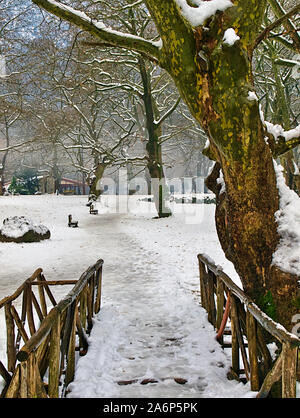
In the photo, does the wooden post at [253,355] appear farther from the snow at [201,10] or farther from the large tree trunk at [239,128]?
the snow at [201,10]

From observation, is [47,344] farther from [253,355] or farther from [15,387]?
[253,355]

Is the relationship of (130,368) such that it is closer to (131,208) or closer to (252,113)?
(252,113)

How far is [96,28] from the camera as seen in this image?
5.30 meters

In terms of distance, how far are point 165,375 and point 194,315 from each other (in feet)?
6.98

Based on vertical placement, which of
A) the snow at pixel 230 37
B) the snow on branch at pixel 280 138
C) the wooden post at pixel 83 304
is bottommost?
the wooden post at pixel 83 304

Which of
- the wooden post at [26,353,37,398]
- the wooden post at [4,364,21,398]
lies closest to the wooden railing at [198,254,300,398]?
the wooden post at [26,353,37,398]

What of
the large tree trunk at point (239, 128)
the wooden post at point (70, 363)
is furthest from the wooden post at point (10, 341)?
the large tree trunk at point (239, 128)

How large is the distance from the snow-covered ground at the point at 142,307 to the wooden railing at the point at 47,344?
31cm

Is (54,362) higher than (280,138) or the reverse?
the reverse

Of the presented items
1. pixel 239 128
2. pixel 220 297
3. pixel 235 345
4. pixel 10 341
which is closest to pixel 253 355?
pixel 235 345

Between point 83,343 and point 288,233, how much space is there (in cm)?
323

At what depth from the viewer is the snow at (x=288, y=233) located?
448 centimetres
